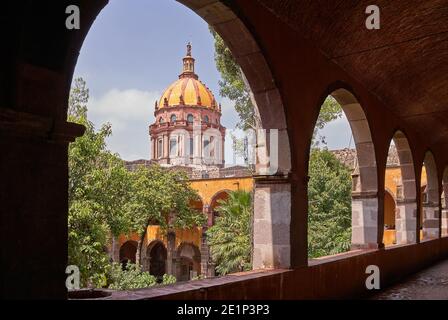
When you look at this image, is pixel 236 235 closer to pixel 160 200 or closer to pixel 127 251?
pixel 160 200

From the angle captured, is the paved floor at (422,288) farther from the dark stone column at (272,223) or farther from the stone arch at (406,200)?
the dark stone column at (272,223)

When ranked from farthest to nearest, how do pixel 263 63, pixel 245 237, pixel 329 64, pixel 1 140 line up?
pixel 245 237, pixel 329 64, pixel 263 63, pixel 1 140

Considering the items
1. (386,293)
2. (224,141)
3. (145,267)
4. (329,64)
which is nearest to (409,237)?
(386,293)

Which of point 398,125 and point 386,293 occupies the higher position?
point 398,125

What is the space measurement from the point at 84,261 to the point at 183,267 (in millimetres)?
16747

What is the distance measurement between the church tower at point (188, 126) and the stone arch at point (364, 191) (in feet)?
99.0

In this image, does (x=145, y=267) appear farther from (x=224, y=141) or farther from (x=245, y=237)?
(x=224, y=141)

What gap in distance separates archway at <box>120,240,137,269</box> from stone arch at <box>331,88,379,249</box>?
23.9 meters

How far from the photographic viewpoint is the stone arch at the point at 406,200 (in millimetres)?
10305

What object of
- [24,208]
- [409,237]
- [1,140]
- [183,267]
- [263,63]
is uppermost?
[263,63]

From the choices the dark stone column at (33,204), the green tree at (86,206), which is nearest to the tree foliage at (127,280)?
the green tree at (86,206)

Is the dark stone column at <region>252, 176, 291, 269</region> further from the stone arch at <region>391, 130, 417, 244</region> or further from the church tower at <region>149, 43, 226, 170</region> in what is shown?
the church tower at <region>149, 43, 226, 170</region>

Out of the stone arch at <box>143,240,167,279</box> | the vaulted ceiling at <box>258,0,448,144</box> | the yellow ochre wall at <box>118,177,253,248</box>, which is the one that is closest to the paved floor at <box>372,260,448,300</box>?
the vaulted ceiling at <box>258,0,448,144</box>

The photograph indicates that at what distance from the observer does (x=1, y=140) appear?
7.81 feet
